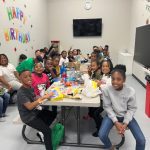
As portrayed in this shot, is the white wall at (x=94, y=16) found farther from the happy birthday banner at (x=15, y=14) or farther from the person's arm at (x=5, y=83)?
the person's arm at (x=5, y=83)

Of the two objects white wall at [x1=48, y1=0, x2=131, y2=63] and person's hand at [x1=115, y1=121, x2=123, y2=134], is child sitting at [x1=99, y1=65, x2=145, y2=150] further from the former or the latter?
white wall at [x1=48, y1=0, x2=131, y2=63]

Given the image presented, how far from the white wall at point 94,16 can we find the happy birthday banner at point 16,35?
2635mm

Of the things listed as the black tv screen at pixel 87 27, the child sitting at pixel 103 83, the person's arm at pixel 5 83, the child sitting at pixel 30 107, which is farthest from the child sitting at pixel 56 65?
the black tv screen at pixel 87 27

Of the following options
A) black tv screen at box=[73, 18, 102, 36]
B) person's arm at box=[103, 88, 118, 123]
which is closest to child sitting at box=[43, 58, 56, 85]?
person's arm at box=[103, 88, 118, 123]

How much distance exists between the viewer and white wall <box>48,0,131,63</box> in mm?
7602

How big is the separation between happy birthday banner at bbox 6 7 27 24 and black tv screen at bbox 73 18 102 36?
2881 millimetres

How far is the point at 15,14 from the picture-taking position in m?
4.76

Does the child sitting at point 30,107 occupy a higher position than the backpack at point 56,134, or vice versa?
the child sitting at point 30,107

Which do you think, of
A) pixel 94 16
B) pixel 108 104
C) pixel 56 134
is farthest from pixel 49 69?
pixel 94 16

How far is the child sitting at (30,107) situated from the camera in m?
2.02

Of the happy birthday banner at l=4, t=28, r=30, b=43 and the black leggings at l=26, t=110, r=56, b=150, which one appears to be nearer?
the black leggings at l=26, t=110, r=56, b=150

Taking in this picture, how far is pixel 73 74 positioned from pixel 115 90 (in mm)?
1224

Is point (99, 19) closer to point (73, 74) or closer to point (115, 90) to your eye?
point (73, 74)

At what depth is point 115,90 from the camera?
206 cm
